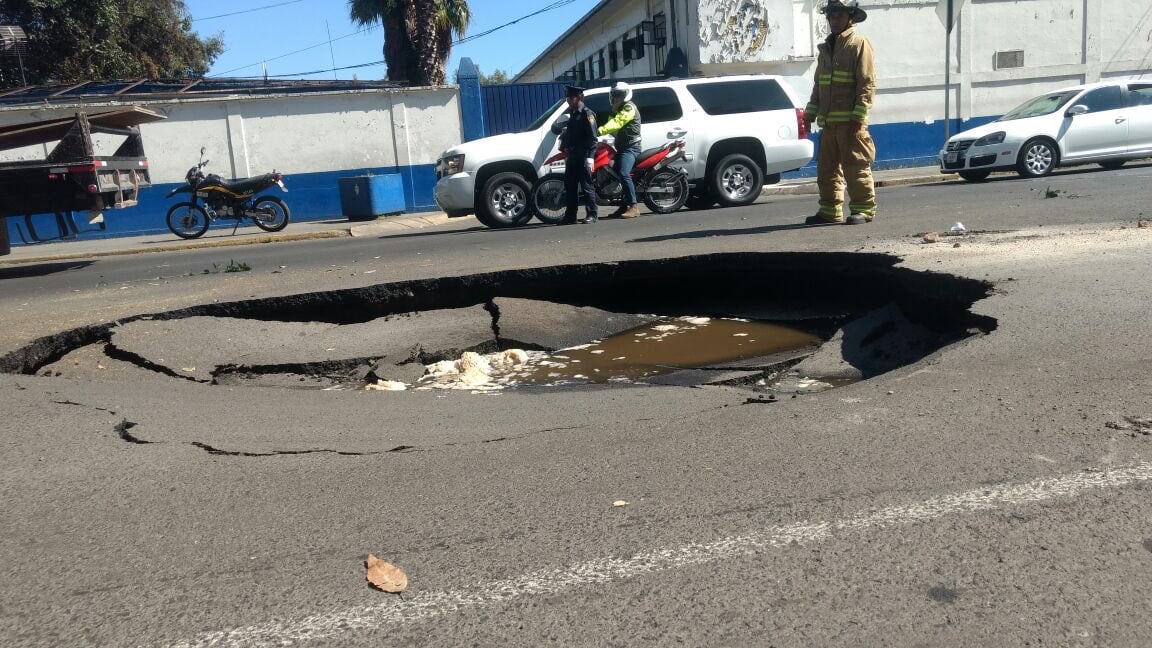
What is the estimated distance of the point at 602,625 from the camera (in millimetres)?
2195

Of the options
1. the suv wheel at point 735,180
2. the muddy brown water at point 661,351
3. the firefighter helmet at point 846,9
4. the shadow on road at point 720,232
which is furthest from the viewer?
the suv wheel at point 735,180

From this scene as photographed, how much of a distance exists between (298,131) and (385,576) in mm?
18545

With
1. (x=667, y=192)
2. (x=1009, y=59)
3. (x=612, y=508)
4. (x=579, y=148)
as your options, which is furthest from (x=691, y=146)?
(x=1009, y=59)

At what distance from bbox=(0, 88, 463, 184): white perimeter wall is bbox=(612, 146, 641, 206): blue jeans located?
29.0 ft

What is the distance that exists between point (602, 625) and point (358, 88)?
2018cm

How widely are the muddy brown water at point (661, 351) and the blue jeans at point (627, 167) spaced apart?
5596 mm

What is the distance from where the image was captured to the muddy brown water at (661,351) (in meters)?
5.67

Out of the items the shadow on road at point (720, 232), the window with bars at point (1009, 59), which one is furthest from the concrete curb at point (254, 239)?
the window with bars at point (1009, 59)

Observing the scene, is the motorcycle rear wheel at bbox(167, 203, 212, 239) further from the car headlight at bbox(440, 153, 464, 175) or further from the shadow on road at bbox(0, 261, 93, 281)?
the car headlight at bbox(440, 153, 464, 175)

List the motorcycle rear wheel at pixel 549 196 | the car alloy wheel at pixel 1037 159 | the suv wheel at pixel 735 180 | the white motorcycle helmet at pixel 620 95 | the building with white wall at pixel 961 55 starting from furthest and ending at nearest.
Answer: the building with white wall at pixel 961 55 → the car alloy wheel at pixel 1037 159 → the suv wheel at pixel 735 180 → the motorcycle rear wheel at pixel 549 196 → the white motorcycle helmet at pixel 620 95

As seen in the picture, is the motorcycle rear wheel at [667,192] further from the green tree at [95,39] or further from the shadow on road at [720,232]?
the green tree at [95,39]

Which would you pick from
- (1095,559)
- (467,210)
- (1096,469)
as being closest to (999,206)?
(467,210)

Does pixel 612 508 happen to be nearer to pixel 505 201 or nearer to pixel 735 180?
pixel 505 201

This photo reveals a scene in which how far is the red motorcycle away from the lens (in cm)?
1244
